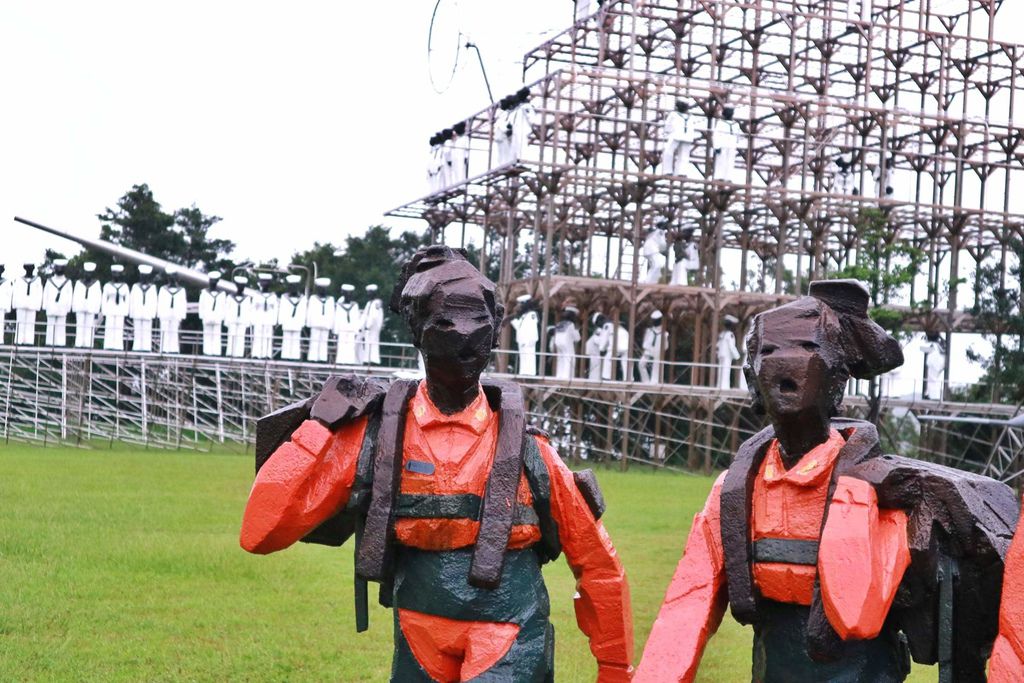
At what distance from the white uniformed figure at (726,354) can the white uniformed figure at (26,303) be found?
12.0 metres

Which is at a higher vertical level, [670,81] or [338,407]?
[670,81]

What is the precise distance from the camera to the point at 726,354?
1145 inches

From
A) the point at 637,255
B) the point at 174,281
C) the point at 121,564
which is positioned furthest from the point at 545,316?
the point at 121,564

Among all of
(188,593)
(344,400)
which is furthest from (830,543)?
(188,593)

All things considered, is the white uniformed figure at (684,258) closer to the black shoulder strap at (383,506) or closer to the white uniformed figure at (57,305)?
the white uniformed figure at (57,305)

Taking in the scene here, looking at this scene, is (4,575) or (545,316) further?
(545,316)

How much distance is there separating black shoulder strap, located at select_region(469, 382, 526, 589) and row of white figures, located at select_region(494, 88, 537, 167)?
70.7 feet

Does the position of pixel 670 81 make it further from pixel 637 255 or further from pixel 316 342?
pixel 316 342

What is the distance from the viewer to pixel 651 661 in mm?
4715

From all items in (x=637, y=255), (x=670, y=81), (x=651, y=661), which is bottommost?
(x=651, y=661)

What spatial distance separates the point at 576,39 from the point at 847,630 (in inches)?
1048

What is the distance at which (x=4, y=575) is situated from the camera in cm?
1226

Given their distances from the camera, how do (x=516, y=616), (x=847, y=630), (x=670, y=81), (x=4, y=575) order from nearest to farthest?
1. (x=847, y=630)
2. (x=516, y=616)
3. (x=4, y=575)
4. (x=670, y=81)

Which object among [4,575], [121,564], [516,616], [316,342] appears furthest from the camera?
[316,342]
